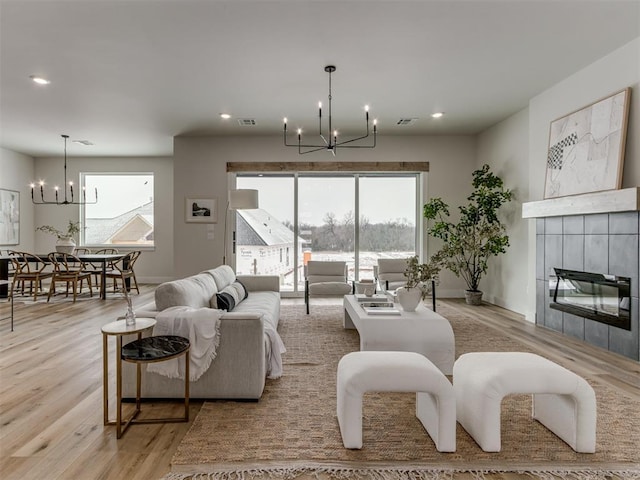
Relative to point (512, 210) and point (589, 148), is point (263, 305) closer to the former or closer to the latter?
point (589, 148)

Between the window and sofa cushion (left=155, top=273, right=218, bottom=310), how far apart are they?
622 centimetres

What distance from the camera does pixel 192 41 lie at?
352 cm

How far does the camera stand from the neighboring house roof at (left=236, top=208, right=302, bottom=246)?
7156mm

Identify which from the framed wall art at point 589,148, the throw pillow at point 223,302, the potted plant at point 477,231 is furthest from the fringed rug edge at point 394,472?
the potted plant at point 477,231

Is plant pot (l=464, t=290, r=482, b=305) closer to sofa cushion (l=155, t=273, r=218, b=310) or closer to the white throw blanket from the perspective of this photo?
sofa cushion (l=155, t=273, r=218, b=310)

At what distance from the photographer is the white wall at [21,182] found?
7.89 metres

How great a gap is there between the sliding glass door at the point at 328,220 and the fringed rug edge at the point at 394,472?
5.34 metres

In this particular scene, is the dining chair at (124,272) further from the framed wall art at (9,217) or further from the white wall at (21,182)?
the white wall at (21,182)

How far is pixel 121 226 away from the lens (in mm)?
→ 8906

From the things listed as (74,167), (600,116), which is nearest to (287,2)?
(600,116)

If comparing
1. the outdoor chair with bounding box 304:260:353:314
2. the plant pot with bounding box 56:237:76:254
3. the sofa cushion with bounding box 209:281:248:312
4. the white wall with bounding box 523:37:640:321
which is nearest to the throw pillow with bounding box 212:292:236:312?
the sofa cushion with bounding box 209:281:248:312

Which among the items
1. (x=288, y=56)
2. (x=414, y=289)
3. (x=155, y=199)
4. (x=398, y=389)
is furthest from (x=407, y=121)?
(x=155, y=199)

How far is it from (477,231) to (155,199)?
6.67 m

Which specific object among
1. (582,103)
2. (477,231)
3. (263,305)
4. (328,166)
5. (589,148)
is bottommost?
(263,305)
